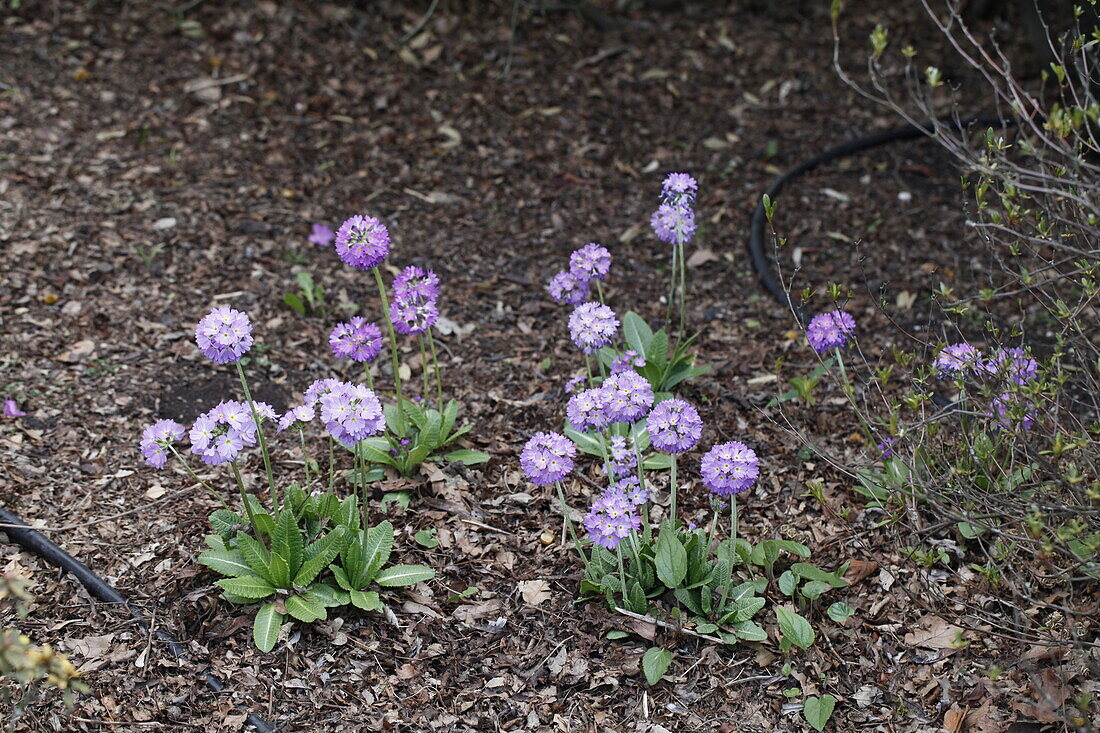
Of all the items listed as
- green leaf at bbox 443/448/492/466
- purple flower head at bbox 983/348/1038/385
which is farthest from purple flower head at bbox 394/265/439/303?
purple flower head at bbox 983/348/1038/385

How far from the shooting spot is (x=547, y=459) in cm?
246

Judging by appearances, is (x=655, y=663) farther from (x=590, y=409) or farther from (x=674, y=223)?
Result: (x=674, y=223)

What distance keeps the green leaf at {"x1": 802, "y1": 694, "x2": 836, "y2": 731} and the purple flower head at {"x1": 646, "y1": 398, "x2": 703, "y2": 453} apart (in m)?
0.80

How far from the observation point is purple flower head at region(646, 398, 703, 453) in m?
2.39

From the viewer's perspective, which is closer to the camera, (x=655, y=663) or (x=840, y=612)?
(x=655, y=663)

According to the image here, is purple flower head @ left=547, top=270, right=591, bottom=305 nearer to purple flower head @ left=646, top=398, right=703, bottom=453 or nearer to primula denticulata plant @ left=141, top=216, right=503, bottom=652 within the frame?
primula denticulata plant @ left=141, top=216, right=503, bottom=652

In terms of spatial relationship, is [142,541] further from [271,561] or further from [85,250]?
[85,250]

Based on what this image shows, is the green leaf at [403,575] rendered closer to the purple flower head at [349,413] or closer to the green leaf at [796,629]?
the purple flower head at [349,413]

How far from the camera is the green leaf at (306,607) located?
257 cm

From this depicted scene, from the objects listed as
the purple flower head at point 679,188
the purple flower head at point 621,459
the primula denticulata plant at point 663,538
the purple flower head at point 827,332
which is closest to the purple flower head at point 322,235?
the primula denticulata plant at point 663,538

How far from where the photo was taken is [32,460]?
3156mm

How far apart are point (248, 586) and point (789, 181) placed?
11.6ft

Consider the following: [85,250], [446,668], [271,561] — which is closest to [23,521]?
[271,561]

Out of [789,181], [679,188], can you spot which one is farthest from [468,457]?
[789,181]
